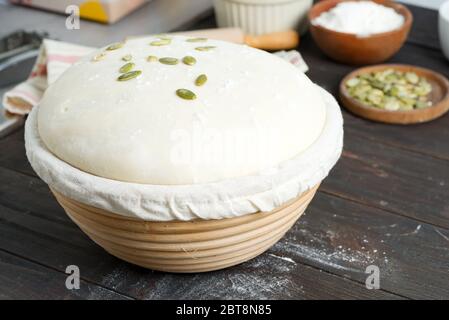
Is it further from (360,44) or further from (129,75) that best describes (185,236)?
(360,44)

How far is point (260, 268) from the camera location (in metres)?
1.12

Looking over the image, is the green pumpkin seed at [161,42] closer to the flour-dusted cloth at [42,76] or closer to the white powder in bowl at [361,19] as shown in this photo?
the flour-dusted cloth at [42,76]

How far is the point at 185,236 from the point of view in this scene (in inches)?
36.8

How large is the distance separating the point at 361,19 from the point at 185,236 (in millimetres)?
1153

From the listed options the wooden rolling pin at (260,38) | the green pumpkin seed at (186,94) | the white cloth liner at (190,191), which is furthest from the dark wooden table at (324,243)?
the wooden rolling pin at (260,38)

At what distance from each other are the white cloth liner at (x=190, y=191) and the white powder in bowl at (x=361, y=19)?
3.24 ft

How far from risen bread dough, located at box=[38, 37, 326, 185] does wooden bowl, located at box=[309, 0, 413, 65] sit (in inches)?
32.7

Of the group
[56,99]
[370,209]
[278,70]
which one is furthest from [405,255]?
[56,99]

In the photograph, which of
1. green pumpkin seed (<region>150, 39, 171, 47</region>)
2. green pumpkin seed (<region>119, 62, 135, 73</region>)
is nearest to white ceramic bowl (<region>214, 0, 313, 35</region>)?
green pumpkin seed (<region>150, 39, 171, 47</region>)

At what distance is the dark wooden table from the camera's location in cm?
107

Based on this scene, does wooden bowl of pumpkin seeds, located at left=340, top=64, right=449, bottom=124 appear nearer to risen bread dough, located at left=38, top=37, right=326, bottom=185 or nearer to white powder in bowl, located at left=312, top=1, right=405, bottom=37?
white powder in bowl, located at left=312, top=1, right=405, bottom=37

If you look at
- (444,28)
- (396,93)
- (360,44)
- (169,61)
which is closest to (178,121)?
(169,61)

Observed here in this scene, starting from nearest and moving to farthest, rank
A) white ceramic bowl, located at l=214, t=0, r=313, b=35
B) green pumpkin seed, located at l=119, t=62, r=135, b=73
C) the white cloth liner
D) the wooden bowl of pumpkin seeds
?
the white cloth liner < green pumpkin seed, located at l=119, t=62, r=135, b=73 < the wooden bowl of pumpkin seeds < white ceramic bowl, located at l=214, t=0, r=313, b=35

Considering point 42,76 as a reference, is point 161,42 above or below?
above
